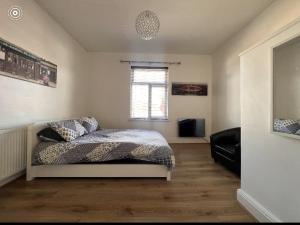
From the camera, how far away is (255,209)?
1.73 meters

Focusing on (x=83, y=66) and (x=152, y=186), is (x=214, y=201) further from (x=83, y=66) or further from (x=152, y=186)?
(x=83, y=66)

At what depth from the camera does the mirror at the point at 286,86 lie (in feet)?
4.75

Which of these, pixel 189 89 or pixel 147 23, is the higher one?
pixel 147 23

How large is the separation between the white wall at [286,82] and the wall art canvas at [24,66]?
298cm

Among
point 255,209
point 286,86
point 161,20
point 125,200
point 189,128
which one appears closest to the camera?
point 286,86

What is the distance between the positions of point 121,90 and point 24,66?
2.96 m

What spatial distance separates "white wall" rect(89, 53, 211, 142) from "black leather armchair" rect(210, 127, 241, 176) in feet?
6.66

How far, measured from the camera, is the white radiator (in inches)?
87.1

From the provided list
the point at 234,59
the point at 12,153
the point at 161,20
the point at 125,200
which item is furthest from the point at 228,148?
the point at 12,153

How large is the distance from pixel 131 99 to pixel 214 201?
3.95m

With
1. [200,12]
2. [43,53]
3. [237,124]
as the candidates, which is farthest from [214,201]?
[43,53]

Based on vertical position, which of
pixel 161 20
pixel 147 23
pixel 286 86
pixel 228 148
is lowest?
pixel 228 148

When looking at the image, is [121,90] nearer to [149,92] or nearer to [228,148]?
[149,92]

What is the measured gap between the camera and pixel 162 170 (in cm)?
265
